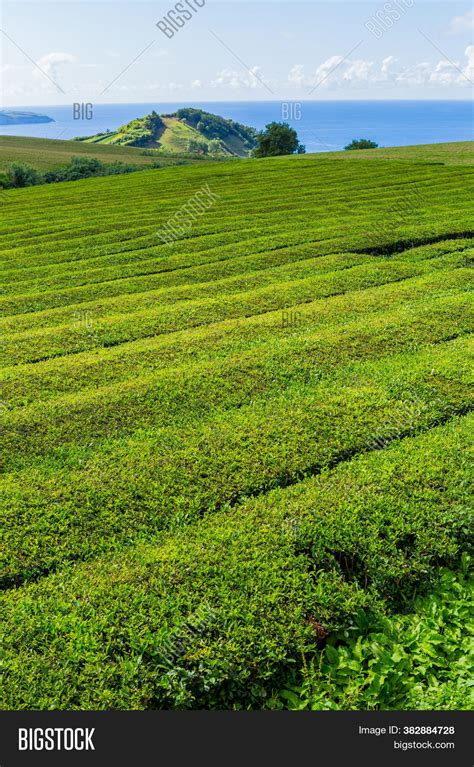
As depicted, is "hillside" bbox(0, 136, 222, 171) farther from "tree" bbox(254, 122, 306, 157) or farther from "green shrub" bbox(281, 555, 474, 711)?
"green shrub" bbox(281, 555, 474, 711)

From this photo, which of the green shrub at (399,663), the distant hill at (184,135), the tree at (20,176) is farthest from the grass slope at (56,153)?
the green shrub at (399,663)

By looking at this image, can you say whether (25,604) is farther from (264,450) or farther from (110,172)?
(110,172)

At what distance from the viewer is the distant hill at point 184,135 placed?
13035 centimetres

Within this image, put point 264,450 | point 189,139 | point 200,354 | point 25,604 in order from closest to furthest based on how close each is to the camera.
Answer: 1. point 25,604
2. point 264,450
3. point 200,354
4. point 189,139

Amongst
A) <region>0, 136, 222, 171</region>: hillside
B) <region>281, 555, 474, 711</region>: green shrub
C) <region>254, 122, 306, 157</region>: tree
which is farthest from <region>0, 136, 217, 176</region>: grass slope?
<region>281, 555, 474, 711</region>: green shrub

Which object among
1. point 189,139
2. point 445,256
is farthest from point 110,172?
point 189,139

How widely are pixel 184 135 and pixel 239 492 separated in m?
158

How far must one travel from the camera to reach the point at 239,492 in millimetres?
7086

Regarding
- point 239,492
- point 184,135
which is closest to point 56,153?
point 239,492

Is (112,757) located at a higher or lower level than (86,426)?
lower

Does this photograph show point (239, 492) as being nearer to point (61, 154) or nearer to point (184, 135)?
point (61, 154)

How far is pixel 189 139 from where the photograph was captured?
148125mm

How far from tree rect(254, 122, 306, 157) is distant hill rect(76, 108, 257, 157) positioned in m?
14.6

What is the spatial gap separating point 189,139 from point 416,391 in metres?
152
